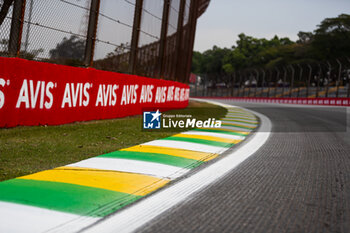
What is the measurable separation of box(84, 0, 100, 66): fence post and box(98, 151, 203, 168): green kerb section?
12.5 ft

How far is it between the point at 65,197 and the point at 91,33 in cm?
633

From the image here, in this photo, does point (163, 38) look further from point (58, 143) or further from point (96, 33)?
point (58, 143)

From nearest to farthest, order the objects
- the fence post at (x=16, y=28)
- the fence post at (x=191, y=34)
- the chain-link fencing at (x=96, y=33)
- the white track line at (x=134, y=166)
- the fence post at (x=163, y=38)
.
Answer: the white track line at (x=134, y=166), the fence post at (x=16, y=28), the chain-link fencing at (x=96, y=33), the fence post at (x=163, y=38), the fence post at (x=191, y=34)

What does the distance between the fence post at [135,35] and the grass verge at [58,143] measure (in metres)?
3.12

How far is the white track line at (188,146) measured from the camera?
21.2 feet

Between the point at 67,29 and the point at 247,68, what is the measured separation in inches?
4263

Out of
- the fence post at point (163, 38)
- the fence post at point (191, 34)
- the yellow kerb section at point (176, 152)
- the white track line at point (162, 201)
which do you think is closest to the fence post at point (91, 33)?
the yellow kerb section at point (176, 152)

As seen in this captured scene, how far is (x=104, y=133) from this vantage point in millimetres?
7551

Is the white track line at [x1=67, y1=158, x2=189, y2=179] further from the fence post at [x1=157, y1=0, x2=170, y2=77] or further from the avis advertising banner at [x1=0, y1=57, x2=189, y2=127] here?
the fence post at [x1=157, y1=0, x2=170, y2=77]

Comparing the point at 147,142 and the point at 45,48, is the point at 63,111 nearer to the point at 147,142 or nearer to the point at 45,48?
the point at 45,48

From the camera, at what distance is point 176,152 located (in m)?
6.07

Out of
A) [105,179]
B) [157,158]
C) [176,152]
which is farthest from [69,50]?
[105,179]

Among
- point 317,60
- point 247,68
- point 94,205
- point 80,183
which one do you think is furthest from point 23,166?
point 247,68

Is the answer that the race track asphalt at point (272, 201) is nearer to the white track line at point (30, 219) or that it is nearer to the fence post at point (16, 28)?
the white track line at point (30, 219)
